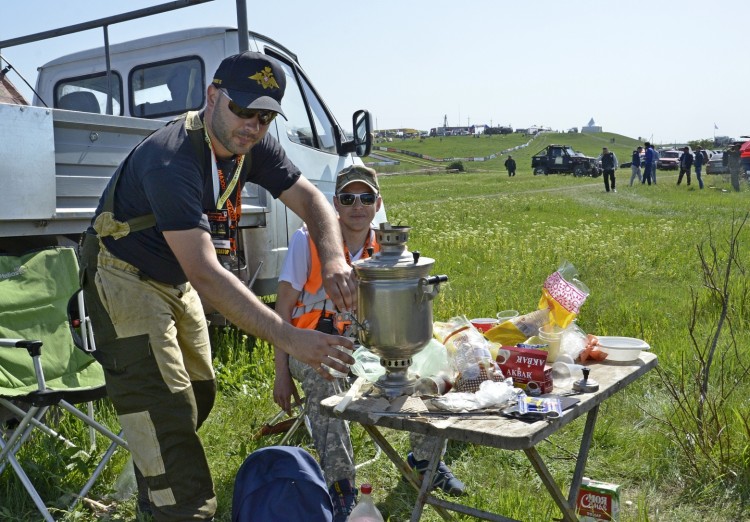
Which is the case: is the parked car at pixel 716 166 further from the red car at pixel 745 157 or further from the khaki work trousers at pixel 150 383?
the khaki work trousers at pixel 150 383

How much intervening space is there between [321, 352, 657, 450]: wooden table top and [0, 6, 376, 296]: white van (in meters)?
2.31

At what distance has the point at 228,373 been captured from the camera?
4977 millimetres

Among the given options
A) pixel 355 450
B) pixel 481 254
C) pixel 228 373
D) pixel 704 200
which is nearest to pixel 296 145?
pixel 228 373

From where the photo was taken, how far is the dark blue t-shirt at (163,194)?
245cm

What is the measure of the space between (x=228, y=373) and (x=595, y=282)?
486 cm

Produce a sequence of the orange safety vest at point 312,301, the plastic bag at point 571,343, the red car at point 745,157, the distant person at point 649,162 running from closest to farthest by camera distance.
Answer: the plastic bag at point 571,343 < the orange safety vest at point 312,301 < the red car at point 745,157 < the distant person at point 649,162

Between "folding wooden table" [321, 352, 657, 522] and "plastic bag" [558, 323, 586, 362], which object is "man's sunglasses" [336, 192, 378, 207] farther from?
"folding wooden table" [321, 352, 657, 522]

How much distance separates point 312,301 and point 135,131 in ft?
5.98

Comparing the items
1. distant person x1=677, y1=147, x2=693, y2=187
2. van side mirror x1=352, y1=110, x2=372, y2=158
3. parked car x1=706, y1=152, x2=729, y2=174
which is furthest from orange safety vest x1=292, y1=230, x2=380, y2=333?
parked car x1=706, y1=152, x2=729, y2=174

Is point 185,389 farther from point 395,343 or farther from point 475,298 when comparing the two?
point 475,298

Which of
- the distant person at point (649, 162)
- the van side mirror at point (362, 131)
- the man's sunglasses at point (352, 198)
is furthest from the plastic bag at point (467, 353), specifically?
the distant person at point (649, 162)

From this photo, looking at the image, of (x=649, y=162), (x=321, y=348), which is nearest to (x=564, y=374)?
(x=321, y=348)

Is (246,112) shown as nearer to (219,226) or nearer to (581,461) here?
(219,226)

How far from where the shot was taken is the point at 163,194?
245cm
